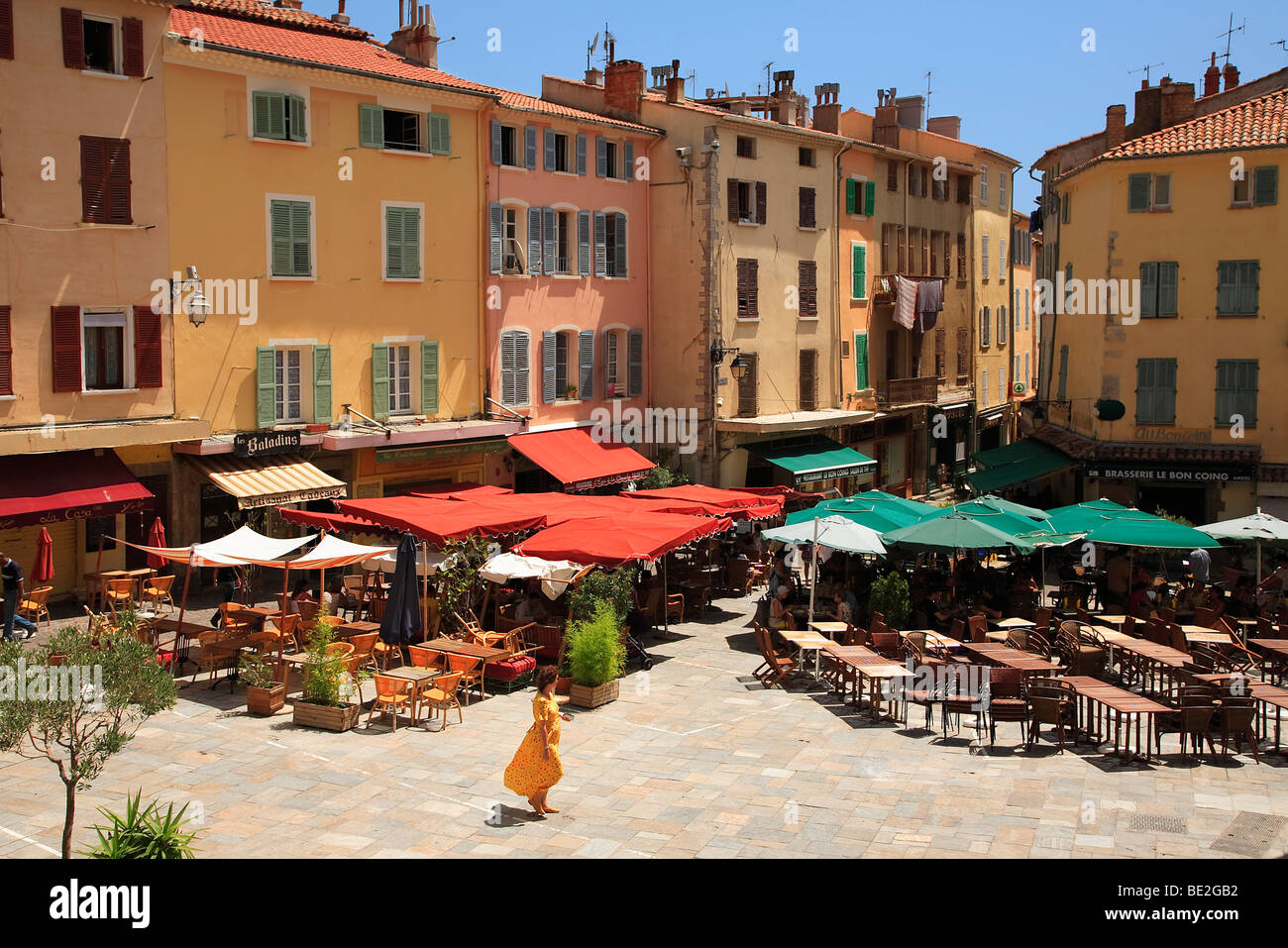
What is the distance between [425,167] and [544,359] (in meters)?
5.77

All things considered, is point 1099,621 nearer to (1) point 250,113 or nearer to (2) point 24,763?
(2) point 24,763

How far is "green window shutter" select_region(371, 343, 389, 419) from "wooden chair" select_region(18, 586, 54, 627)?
28.6ft

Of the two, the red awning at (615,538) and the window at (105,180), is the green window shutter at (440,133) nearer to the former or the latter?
Answer: the window at (105,180)

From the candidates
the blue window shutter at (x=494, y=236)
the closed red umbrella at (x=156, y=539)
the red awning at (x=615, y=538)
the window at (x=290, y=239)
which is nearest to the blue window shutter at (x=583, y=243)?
the blue window shutter at (x=494, y=236)

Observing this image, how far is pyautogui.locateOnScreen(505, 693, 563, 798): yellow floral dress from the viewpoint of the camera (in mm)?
12172

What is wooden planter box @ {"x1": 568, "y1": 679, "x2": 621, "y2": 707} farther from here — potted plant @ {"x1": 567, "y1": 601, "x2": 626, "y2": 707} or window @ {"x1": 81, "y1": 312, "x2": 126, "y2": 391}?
window @ {"x1": 81, "y1": 312, "x2": 126, "y2": 391}

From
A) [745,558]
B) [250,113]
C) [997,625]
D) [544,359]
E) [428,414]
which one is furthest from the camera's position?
[544,359]

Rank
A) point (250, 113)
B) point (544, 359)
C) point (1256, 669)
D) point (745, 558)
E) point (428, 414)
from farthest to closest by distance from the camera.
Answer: point (544, 359), point (428, 414), point (745, 558), point (250, 113), point (1256, 669)

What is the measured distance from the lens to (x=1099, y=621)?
69.8 ft

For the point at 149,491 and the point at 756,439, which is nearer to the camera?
the point at 149,491

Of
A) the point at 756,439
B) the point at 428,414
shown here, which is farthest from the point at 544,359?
the point at 756,439

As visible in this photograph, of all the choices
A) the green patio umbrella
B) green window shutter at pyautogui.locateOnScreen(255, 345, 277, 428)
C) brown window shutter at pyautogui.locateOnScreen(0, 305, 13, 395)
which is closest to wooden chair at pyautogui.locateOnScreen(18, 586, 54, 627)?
brown window shutter at pyautogui.locateOnScreen(0, 305, 13, 395)

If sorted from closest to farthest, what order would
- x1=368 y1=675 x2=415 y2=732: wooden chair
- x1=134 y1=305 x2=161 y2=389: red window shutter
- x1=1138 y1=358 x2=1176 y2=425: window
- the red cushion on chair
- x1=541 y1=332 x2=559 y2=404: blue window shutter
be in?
x1=368 y1=675 x2=415 y2=732: wooden chair
the red cushion on chair
x1=134 y1=305 x2=161 y2=389: red window shutter
x1=541 y1=332 x2=559 y2=404: blue window shutter
x1=1138 y1=358 x2=1176 y2=425: window

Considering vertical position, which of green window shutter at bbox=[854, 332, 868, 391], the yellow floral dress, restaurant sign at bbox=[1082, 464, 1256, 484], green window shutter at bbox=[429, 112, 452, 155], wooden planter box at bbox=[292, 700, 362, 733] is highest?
green window shutter at bbox=[429, 112, 452, 155]
